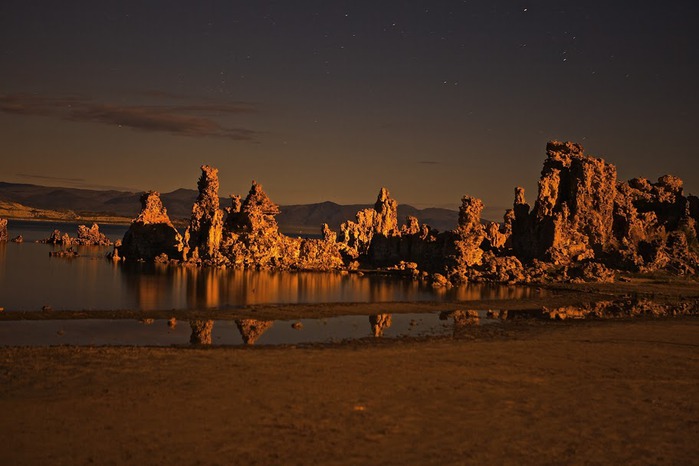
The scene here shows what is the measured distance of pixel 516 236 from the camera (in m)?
87.2

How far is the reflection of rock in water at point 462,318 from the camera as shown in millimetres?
38875

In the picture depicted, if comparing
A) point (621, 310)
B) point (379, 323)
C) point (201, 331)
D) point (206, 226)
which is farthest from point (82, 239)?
point (621, 310)

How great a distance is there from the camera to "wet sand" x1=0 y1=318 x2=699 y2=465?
17188mm

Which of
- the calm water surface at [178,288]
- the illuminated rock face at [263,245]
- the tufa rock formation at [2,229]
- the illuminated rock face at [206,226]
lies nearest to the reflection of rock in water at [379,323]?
the calm water surface at [178,288]

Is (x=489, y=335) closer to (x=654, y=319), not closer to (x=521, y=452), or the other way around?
(x=654, y=319)

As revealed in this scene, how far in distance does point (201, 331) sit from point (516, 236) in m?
58.5

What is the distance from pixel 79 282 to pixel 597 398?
44.4 metres

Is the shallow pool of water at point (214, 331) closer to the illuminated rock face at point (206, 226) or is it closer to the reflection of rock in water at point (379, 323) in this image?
the reflection of rock in water at point (379, 323)

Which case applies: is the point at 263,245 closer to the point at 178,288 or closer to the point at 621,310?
the point at 178,288

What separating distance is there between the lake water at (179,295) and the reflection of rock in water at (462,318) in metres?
0.85

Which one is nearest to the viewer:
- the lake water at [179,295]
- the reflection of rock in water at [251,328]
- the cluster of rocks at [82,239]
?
the reflection of rock in water at [251,328]

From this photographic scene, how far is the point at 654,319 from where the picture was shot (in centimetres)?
4412

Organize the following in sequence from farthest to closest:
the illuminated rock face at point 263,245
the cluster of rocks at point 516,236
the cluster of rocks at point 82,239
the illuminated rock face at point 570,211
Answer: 1. the cluster of rocks at point 82,239
2. the illuminated rock face at point 263,245
3. the illuminated rock face at point 570,211
4. the cluster of rocks at point 516,236

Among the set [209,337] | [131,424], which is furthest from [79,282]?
[131,424]
